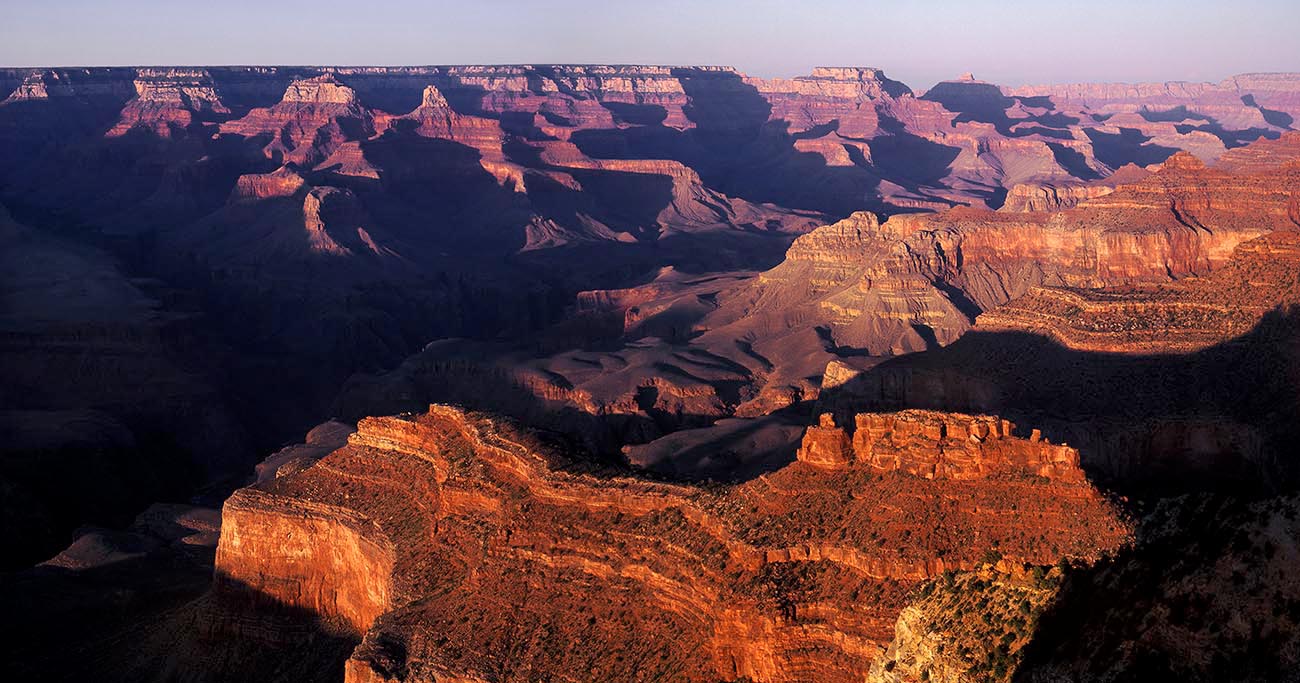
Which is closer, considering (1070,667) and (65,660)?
(1070,667)

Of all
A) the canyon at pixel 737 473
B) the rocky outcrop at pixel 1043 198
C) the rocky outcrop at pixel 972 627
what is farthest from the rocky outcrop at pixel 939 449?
the rocky outcrop at pixel 1043 198

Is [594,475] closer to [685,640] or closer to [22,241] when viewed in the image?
[685,640]

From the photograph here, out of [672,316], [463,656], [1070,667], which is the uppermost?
[1070,667]

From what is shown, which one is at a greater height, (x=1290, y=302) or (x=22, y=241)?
(x=1290, y=302)

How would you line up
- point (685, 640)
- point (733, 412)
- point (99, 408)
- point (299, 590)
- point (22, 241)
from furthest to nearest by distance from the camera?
point (22, 241), point (99, 408), point (733, 412), point (299, 590), point (685, 640)

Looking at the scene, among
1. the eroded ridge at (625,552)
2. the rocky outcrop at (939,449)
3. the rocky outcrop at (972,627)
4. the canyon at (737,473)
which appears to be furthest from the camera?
the rocky outcrop at (939,449)

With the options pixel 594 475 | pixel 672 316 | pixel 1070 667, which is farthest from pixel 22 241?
pixel 1070 667

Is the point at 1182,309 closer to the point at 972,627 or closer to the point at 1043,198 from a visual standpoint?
the point at 972,627

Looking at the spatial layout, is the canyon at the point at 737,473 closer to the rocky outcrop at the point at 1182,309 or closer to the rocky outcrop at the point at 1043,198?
the rocky outcrop at the point at 1182,309

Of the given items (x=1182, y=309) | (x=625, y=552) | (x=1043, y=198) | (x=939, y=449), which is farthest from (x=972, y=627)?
(x=1043, y=198)
